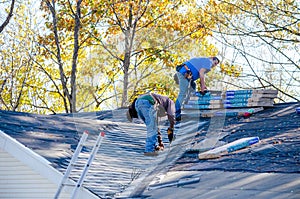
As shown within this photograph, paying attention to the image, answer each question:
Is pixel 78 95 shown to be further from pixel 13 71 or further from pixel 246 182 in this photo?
pixel 246 182

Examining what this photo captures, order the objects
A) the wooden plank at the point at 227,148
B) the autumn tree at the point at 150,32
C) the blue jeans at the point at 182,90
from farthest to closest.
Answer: the autumn tree at the point at 150,32 < the blue jeans at the point at 182,90 < the wooden plank at the point at 227,148

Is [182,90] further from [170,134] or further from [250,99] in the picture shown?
[170,134]

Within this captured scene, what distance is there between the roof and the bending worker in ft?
0.59

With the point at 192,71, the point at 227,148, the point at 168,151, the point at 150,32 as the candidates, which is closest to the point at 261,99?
the point at 192,71

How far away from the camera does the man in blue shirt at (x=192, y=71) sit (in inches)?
454

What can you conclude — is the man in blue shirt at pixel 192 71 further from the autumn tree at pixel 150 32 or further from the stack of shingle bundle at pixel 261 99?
the autumn tree at pixel 150 32

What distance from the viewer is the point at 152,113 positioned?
911 cm

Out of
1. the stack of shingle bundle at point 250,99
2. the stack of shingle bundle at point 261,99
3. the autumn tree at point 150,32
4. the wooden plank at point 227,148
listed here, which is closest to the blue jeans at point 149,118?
the wooden plank at point 227,148

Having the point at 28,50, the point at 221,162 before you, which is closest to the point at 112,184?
the point at 221,162

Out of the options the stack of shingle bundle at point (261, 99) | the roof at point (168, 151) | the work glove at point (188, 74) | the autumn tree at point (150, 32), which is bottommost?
the roof at point (168, 151)

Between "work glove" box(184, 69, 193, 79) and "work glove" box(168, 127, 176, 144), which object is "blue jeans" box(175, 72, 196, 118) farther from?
"work glove" box(168, 127, 176, 144)

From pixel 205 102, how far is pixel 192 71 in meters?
0.88

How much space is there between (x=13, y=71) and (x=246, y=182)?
1076 inches

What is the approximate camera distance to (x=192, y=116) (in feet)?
39.1
